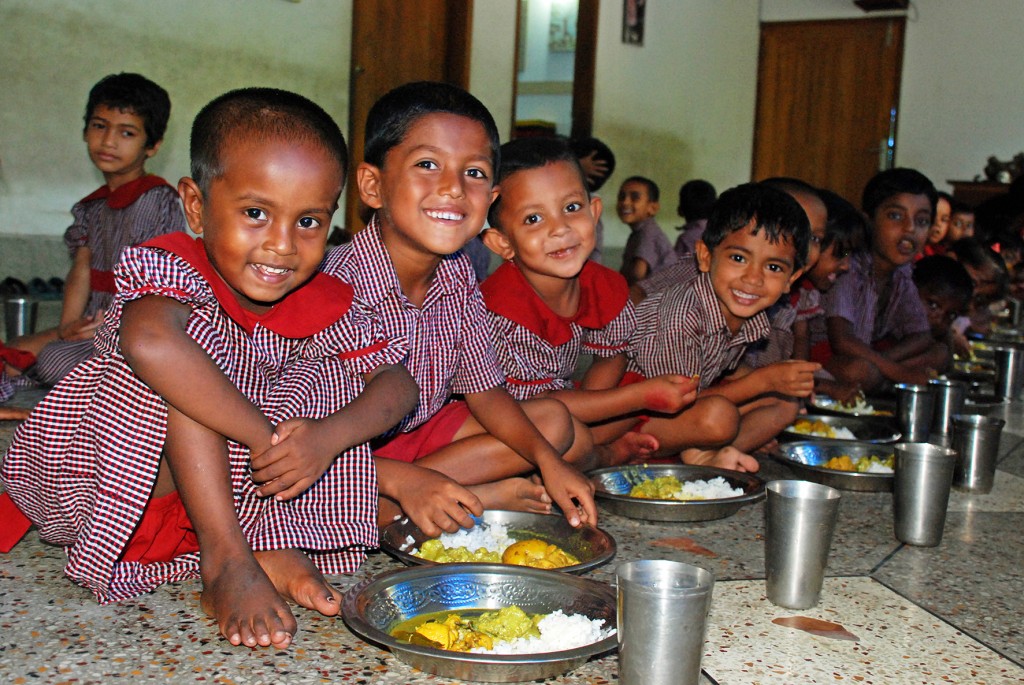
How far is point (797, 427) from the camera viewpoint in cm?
312

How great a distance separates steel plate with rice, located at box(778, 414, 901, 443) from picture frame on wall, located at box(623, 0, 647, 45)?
205 inches

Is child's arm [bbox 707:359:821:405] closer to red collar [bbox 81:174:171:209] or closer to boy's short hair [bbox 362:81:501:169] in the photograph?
boy's short hair [bbox 362:81:501:169]

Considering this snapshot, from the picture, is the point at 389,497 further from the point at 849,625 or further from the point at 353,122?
the point at 353,122

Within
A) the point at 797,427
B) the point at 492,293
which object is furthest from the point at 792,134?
the point at 492,293

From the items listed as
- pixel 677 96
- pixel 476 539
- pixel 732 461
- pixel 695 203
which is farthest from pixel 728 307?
pixel 677 96

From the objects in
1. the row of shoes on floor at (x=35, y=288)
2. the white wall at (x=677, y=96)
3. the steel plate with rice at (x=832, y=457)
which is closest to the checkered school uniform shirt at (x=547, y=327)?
the steel plate with rice at (x=832, y=457)

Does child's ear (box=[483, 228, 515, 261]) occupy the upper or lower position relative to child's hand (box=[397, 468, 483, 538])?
upper

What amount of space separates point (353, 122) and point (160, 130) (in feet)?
7.22

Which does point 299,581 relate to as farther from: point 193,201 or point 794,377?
point 794,377

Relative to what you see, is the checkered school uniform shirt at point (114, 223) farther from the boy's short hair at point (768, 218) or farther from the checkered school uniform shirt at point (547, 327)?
the boy's short hair at point (768, 218)

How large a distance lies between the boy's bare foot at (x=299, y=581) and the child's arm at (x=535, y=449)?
52 cm

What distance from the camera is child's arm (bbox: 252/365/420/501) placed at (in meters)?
1.49

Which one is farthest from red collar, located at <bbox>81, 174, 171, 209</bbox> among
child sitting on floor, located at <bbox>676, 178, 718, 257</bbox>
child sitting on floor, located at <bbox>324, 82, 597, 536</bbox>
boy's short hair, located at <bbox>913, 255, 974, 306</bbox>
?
boy's short hair, located at <bbox>913, 255, 974, 306</bbox>

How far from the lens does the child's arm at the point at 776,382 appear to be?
2512 mm
